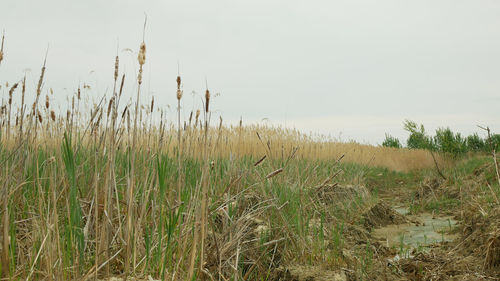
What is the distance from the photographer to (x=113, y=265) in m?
2.23

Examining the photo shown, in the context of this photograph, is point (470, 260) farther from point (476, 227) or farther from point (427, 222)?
point (427, 222)

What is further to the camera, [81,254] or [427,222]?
[427,222]

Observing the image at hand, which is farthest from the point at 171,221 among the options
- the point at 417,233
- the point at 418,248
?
the point at 417,233

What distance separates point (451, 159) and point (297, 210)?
15.8 metres

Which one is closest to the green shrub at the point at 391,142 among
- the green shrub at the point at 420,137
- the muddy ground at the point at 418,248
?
the green shrub at the point at 420,137

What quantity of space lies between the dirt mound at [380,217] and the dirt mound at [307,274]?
2649mm

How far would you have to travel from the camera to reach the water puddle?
4.49 m

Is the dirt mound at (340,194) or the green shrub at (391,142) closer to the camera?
the dirt mound at (340,194)

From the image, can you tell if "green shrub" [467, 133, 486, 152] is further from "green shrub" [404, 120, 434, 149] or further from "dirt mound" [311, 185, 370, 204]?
"dirt mound" [311, 185, 370, 204]

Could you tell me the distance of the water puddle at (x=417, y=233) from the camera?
4.49 m

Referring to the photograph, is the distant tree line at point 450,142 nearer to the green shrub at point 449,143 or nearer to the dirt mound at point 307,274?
the green shrub at point 449,143

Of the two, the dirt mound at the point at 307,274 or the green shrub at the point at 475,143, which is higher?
the green shrub at the point at 475,143

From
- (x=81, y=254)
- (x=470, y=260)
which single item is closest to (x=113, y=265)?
(x=81, y=254)

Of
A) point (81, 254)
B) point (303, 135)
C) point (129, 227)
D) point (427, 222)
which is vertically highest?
point (303, 135)
